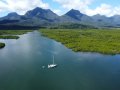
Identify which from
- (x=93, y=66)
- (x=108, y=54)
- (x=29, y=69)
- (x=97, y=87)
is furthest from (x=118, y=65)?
(x=29, y=69)

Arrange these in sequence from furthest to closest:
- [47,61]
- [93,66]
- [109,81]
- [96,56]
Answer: [96,56] < [47,61] < [93,66] < [109,81]

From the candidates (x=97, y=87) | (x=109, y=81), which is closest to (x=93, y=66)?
(x=109, y=81)

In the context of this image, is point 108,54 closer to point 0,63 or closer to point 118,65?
point 118,65

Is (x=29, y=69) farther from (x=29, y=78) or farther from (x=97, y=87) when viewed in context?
(x=97, y=87)

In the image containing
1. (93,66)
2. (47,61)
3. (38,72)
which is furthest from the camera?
(47,61)

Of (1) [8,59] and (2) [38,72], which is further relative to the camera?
(1) [8,59]

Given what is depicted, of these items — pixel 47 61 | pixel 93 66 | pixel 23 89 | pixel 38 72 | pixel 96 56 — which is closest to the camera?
pixel 23 89
